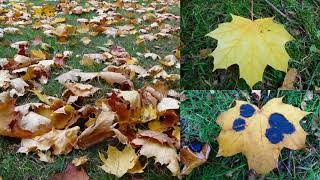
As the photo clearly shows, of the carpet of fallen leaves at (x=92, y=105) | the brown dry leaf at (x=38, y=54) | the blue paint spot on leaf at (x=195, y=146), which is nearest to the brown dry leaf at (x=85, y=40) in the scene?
the carpet of fallen leaves at (x=92, y=105)

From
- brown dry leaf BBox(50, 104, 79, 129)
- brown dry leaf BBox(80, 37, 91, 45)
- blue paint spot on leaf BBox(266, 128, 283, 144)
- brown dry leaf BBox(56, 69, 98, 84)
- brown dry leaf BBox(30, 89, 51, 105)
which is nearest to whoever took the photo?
blue paint spot on leaf BBox(266, 128, 283, 144)

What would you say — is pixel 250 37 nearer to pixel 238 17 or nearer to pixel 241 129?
pixel 238 17

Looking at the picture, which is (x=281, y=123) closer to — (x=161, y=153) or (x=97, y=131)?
(x=161, y=153)

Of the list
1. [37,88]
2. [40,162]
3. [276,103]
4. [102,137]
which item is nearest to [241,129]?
[276,103]

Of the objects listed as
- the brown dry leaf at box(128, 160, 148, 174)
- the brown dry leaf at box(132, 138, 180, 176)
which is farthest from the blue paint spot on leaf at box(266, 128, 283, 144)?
the brown dry leaf at box(128, 160, 148, 174)

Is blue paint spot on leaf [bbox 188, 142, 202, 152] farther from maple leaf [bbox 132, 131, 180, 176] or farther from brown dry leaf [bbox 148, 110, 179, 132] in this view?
brown dry leaf [bbox 148, 110, 179, 132]

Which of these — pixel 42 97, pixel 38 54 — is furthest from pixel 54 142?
pixel 38 54

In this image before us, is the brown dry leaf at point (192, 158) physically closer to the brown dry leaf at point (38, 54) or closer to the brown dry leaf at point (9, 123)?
the brown dry leaf at point (9, 123)

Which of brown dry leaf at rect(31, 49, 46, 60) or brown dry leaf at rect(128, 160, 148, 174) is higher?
brown dry leaf at rect(128, 160, 148, 174)
